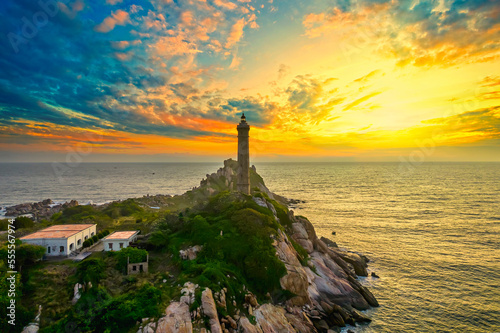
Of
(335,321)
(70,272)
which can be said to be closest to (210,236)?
(70,272)

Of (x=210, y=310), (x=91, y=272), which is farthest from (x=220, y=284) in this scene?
(x=91, y=272)

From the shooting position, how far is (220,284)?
86.1ft

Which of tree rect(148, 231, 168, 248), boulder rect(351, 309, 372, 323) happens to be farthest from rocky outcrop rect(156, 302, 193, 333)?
boulder rect(351, 309, 372, 323)

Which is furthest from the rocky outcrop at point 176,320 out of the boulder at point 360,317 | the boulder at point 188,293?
the boulder at point 360,317

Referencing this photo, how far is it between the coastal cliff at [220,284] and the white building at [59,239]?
315 cm

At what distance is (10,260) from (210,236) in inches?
842

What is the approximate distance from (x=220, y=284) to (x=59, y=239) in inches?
887

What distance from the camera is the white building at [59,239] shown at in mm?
31453

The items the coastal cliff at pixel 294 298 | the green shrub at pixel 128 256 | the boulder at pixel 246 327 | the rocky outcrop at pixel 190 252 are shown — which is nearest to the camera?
the coastal cliff at pixel 294 298

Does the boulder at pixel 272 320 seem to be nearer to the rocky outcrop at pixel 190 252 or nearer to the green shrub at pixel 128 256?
the rocky outcrop at pixel 190 252

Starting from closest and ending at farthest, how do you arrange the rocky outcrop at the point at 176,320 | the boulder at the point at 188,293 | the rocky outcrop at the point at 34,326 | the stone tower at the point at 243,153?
the rocky outcrop at the point at 34,326, the rocky outcrop at the point at 176,320, the boulder at the point at 188,293, the stone tower at the point at 243,153

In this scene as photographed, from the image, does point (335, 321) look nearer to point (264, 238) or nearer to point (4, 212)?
point (264, 238)

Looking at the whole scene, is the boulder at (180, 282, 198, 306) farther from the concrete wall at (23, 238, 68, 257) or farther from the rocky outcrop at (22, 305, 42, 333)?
the concrete wall at (23, 238, 68, 257)

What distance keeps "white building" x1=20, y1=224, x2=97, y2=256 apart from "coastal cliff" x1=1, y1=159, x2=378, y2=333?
124 inches
